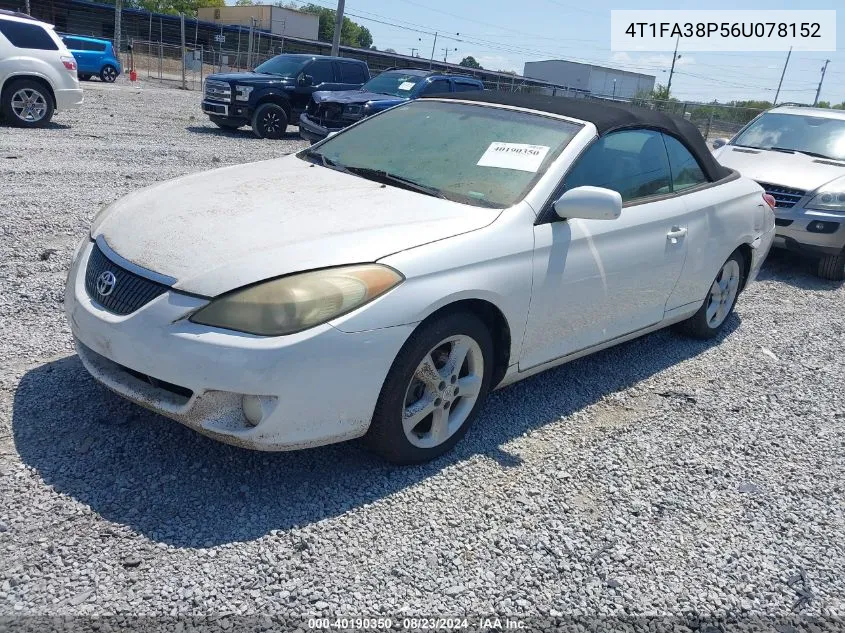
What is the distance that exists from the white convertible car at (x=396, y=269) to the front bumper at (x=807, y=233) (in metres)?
3.38

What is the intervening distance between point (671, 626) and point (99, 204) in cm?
661

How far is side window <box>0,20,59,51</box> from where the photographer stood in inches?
477

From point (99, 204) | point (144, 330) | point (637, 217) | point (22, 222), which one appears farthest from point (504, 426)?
point (99, 204)

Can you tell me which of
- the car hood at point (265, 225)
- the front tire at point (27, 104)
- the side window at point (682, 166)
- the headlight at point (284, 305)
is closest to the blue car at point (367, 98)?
the front tire at point (27, 104)

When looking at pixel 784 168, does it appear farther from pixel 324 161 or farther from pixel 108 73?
pixel 108 73

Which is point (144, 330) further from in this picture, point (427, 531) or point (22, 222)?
point (22, 222)

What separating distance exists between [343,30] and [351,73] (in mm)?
99701

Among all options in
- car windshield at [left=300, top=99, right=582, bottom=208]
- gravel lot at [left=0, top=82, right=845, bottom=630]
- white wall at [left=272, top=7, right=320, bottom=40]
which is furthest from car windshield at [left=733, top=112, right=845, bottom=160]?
white wall at [left=272, top=7, right=320, bottom=40]

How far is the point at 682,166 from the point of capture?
483cm

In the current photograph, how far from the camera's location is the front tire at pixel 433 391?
310 centimetres

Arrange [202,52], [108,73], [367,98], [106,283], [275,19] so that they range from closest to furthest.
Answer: [106,283] → [367,98] → [108,73] → [202,52] → [275,19]

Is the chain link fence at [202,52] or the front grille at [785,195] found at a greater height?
the chain link fence at [202,52]

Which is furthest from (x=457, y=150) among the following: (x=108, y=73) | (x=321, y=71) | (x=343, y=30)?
(x=343, y=30)

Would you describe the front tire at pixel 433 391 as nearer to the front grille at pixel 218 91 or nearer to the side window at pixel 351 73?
the front grille at pixel 218 91
